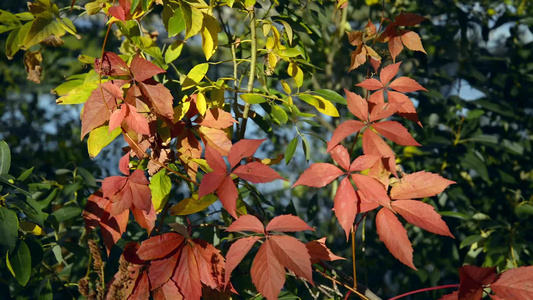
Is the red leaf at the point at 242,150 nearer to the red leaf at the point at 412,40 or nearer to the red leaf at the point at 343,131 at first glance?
the red leaf at the point at 343,131

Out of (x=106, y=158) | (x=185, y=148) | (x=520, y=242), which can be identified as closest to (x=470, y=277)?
(x=185, y=148)

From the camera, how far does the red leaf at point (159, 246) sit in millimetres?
856

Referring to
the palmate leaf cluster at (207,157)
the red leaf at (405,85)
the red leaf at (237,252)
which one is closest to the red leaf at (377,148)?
the palmate leaf cluster at (207,157)

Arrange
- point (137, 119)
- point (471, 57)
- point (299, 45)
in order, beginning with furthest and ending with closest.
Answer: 1. point (471, 57)
2. point (299, 45)
3. point (137, 119)

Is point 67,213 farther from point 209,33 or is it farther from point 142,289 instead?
point 209,33

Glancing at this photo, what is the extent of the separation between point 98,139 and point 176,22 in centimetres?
24

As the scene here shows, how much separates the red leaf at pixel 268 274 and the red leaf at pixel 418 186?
21cm

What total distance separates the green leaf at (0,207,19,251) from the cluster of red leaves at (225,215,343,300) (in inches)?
15.4

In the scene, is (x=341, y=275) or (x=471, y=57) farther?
(x=471, y=57)

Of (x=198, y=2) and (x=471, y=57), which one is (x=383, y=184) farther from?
(x=471, y=57)

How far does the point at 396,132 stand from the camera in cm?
81

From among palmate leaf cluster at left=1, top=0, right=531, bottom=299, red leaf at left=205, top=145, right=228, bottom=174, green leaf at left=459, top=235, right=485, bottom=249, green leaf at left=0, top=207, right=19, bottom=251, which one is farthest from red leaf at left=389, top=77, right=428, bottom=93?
green leaf at left=459, top=235, right=485, bottom=249

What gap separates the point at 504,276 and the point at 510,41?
1720 millimetres

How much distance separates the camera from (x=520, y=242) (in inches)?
71.9
